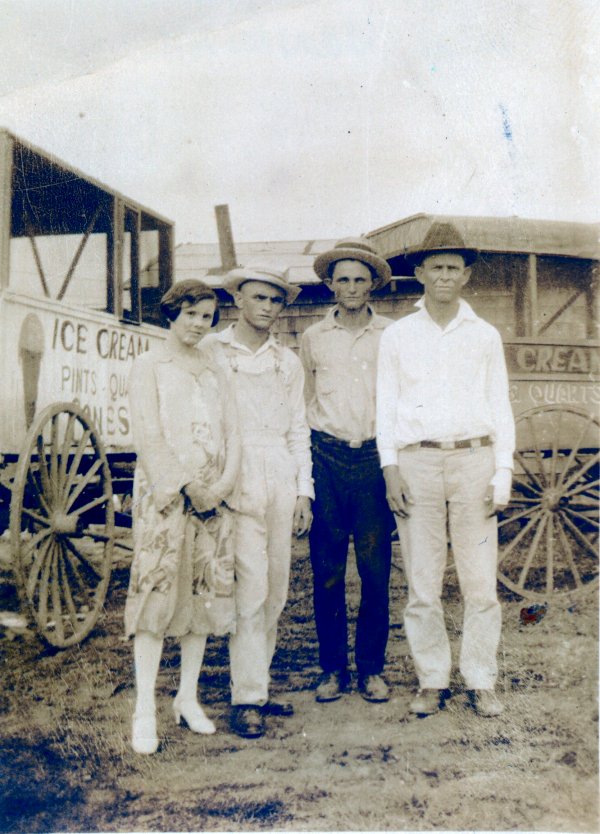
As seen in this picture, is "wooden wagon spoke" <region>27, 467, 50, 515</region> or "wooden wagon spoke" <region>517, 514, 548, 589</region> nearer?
"wooden wagon spoke" <region>27, 467, 50, 515</region>

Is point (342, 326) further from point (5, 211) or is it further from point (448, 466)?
point (5, 211)

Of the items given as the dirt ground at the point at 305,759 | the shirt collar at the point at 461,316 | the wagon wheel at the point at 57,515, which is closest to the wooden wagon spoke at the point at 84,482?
the wagon wheel at the point at 57,515

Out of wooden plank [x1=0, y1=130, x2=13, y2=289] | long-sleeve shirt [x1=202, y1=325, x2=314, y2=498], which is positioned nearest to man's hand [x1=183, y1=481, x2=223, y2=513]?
long-sleeve shirt [x1=202, y1=325, x2=314, y2=498]

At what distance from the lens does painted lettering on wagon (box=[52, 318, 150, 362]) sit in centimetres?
420

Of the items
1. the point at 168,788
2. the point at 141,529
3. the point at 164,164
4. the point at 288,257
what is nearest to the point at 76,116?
the point at 164,164

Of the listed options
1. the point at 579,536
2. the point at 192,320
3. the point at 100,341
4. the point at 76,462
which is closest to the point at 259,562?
the point at 192,320

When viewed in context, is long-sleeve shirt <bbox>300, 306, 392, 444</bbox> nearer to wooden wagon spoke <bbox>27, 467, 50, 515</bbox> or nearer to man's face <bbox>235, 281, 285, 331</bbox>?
man's face <bbox>235, 281, 285, 331</bbox>

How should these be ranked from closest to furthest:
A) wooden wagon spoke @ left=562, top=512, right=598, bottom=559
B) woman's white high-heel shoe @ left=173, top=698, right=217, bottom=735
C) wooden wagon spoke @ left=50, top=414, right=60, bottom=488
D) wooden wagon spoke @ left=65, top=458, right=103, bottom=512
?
1. woman's white high-heel shoe @ left=173, top=698, right=217, bottom=735
2. wooden wagon spoke @ left=50, top=414, right=60, bottom=488
3. wooden wagon spoke @ left=65, top=458, right=103, bottom=512
4. wooden wagon spoke @ left=562, top=512, right=598, bottom=559

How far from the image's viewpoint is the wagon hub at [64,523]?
3947mm

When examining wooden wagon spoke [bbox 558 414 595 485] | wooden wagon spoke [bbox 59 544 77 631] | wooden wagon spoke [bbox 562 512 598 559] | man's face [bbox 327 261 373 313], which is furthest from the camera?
wooden wagon spoke [bbox 558 414 595 485]

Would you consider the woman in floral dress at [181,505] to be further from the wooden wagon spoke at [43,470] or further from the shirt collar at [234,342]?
the wooden wagon spoke at [43,470]

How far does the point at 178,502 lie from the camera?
295 cm

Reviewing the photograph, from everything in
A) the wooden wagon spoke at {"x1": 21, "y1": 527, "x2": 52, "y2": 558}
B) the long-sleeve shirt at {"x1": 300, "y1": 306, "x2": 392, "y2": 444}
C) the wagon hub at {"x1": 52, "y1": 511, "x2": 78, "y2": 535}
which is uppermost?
the long-sleeve shirt at {"x1": 300, "y1": 306, "x2": 392, "y2": 444}

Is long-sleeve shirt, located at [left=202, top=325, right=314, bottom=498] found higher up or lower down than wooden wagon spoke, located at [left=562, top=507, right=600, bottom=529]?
higher up
